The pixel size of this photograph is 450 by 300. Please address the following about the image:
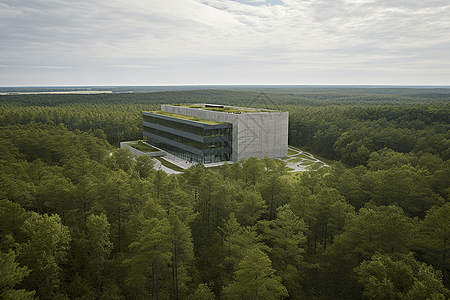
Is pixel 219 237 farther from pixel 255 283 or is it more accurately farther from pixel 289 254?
pixel 255 283

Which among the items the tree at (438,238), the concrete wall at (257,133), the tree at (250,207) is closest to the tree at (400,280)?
the tree at (438,238)

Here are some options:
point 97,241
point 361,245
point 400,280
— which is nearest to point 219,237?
point 97,241

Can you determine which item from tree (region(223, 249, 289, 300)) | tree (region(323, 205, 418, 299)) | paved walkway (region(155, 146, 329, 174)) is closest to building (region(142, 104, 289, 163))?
paved walkway (region(155, 146, 329, 174))

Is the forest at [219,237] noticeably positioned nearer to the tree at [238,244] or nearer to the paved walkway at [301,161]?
the tree at [238,244]

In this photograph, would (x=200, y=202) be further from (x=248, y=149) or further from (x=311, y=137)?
(x=311, y=137)

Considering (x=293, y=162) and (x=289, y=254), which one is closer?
(x=289, y=254)

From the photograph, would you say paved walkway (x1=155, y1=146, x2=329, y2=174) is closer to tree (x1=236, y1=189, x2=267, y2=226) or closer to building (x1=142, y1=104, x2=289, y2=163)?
building (x1=142, y1=104, x2=289, y2=163)
